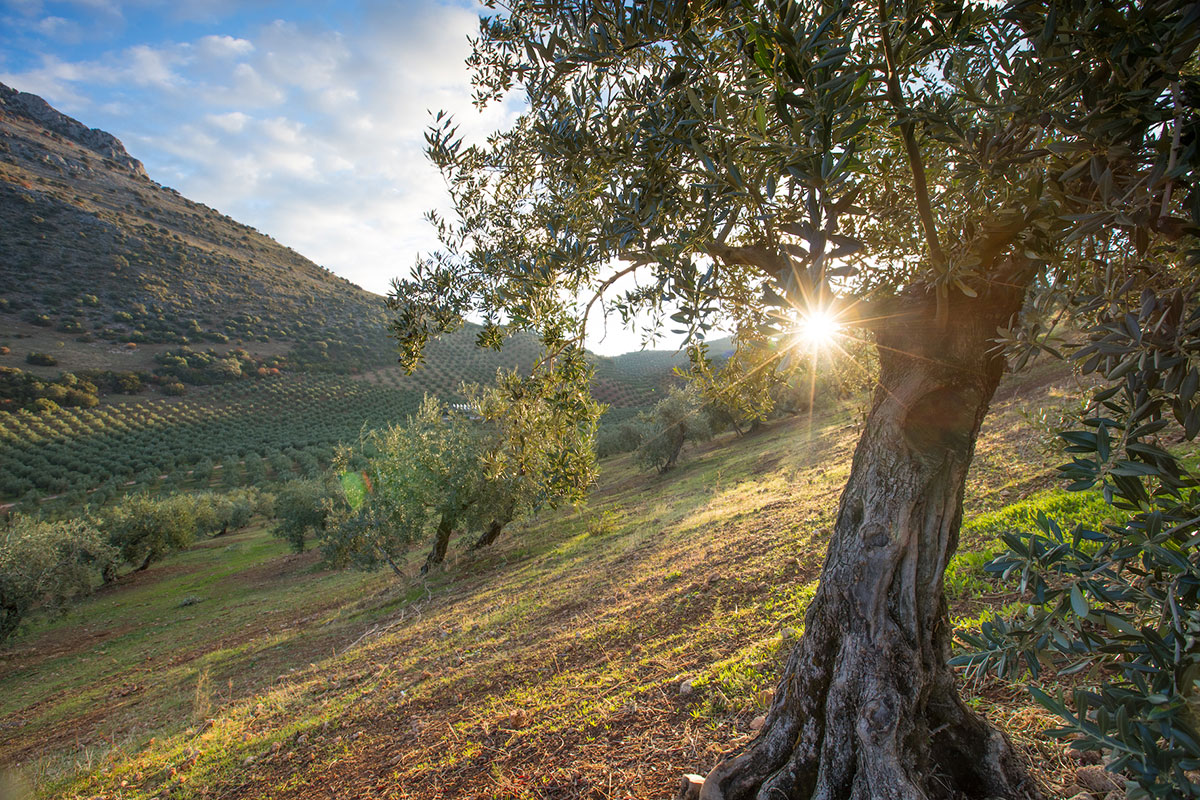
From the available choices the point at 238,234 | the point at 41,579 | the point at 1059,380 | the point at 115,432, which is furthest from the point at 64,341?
the point at 1059,380

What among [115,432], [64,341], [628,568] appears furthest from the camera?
[64,341]

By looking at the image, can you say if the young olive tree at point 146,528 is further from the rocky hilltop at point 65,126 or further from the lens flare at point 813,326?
the rocky hilltop at point 65,126

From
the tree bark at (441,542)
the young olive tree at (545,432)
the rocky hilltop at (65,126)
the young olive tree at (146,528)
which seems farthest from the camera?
the rocky hilltop at (65,126)

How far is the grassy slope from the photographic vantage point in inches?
183

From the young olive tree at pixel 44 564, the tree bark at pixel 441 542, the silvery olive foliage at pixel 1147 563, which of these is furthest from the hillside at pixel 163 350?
the silvery olive foliage at pixel 1147 563

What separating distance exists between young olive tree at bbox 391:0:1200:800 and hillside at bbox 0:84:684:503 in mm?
53307

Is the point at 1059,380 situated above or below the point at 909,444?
below

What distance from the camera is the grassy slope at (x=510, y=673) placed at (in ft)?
15.3

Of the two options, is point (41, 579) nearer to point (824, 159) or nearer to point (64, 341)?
point (824, 159)

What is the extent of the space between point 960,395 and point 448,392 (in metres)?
72.7

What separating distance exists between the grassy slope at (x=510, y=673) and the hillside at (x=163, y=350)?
41.3 m

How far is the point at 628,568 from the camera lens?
461 inches

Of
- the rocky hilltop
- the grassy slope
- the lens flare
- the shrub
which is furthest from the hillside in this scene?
the lens flare

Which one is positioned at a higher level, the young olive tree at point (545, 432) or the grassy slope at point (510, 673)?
the young olive tree at point (545, 432)
